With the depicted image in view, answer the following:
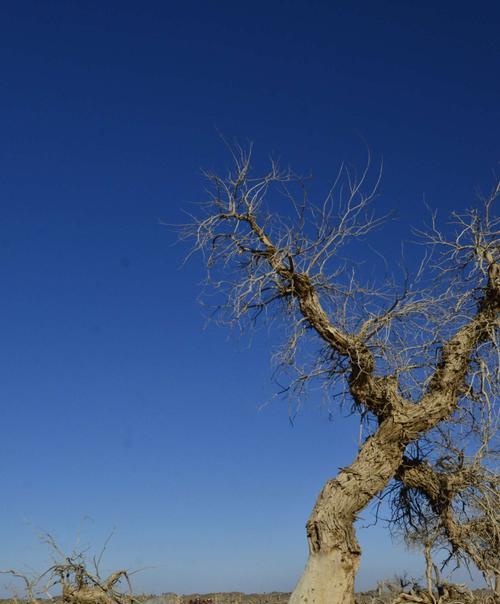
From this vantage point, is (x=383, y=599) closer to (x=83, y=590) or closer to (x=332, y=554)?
(x=332, y=554)

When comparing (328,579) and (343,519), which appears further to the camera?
(343,519)

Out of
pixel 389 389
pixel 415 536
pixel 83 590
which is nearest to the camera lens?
pixel 389 389

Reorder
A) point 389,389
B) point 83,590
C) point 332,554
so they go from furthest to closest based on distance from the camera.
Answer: point 83,590 → point 389,389 → point 332,554

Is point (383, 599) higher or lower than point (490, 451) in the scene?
lower

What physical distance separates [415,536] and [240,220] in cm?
643

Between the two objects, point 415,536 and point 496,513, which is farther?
point 415,536

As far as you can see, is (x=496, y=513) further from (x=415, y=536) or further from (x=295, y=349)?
(x=295, y=349)

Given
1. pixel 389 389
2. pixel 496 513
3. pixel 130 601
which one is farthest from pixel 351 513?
pixel 130 601

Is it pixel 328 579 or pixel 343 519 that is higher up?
pixel 343 519

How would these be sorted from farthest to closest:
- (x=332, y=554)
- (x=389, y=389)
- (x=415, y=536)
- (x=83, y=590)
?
(x=415, y=536)
(x=83, y=590)
(x=389, y=389)
(x=332, y=554)

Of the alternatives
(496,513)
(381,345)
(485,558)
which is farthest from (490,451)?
(381,345)

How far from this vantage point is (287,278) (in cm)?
1112

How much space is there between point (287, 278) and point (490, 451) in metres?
4.42

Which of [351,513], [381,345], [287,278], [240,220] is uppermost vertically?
[240,220]
